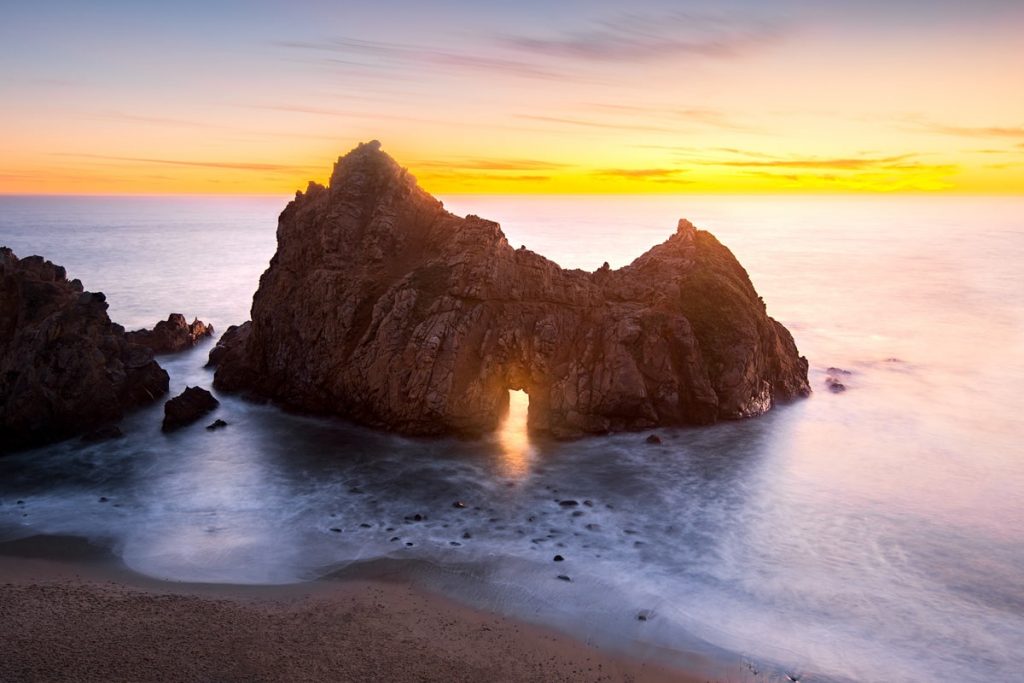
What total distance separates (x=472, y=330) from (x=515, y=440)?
18.0 ft

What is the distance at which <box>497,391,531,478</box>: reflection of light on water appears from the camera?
95.9 ft

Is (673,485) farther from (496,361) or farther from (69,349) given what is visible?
(69,349)

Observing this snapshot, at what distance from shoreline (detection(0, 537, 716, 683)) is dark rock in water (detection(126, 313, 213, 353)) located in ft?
83.0

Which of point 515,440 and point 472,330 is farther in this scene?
point 472,330

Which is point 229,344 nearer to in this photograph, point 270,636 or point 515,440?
point 515,440

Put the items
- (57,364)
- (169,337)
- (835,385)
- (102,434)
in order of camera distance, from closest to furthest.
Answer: (102,434), (57,364), (835,385), (169,337)

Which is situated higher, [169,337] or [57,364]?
[57,364]

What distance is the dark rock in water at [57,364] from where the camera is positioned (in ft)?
100

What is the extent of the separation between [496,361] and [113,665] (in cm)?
1956

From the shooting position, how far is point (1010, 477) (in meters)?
29.1

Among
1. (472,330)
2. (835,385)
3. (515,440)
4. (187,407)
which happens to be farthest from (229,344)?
(835,385)

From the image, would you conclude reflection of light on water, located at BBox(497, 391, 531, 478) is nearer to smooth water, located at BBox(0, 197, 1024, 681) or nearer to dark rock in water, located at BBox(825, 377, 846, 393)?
smooth water, located at BBox(0, 197, 1024, 681)

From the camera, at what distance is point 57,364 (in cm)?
3159

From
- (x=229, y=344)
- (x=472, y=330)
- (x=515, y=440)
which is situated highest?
(x=472, y=330)
